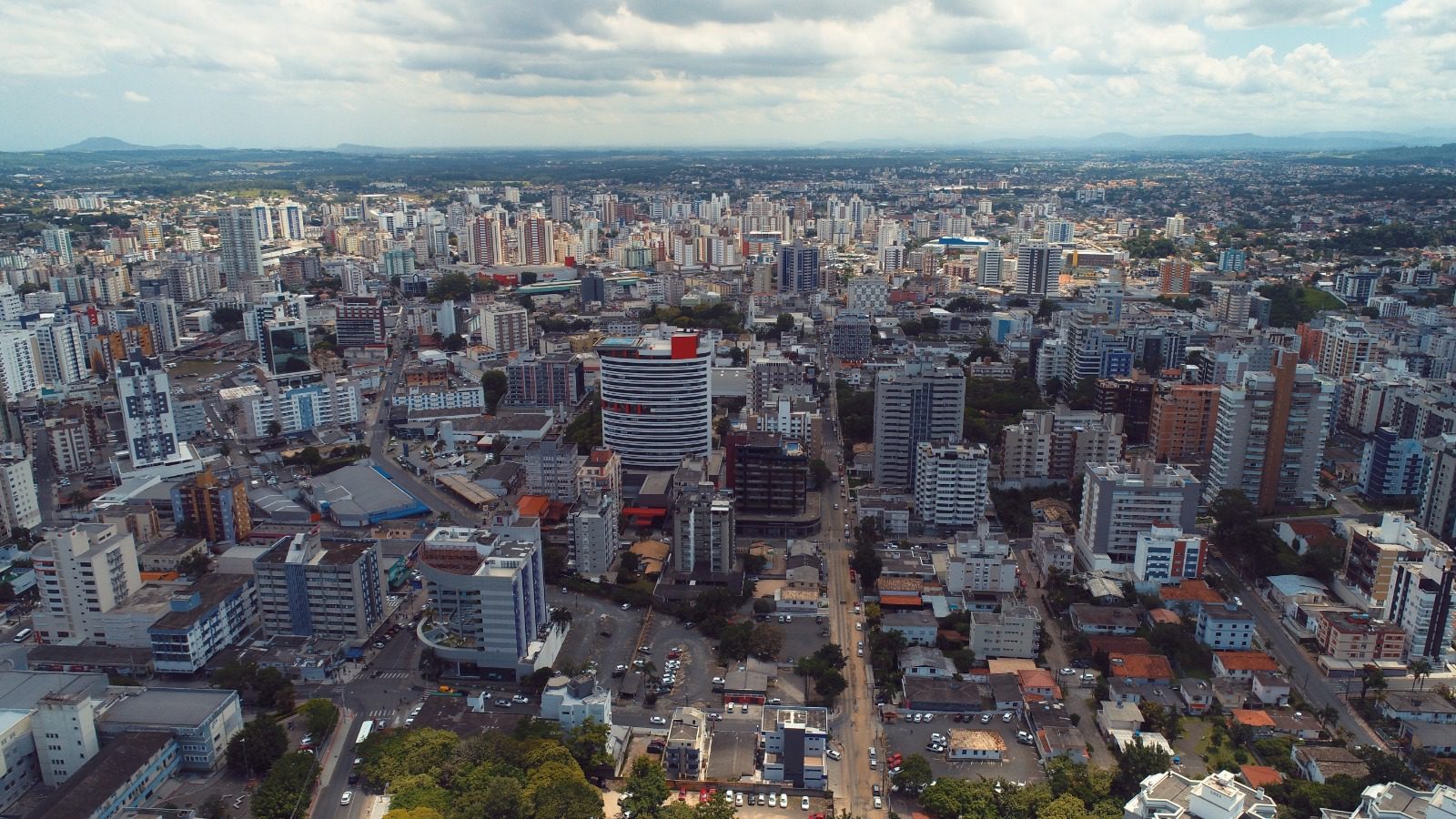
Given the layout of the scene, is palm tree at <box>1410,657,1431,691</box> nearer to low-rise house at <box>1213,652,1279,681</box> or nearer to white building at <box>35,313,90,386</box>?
low-rise house at <box>1213,652,1279,681</box>

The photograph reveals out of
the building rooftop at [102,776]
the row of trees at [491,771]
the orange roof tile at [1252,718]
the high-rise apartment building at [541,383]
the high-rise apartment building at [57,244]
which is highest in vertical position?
the high-rise apartment building at [57,244]

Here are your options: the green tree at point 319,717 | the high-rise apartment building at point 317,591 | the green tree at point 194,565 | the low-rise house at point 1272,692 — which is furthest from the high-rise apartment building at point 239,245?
the low-rise house at point 1272,692

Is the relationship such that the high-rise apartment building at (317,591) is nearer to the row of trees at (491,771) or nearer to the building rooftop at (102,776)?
the row of trees at (491,771)

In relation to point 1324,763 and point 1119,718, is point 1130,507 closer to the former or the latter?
point 1119,718

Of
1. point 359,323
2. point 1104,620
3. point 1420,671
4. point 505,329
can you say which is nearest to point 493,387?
point 505,329

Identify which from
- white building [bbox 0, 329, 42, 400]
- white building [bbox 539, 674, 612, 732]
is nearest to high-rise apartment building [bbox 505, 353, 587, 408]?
white building [bbox 0, 329, 42, 400]

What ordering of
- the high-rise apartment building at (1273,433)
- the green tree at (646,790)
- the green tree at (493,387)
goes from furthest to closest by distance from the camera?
the green tree at (493,387)
the high-rise apartment building at (1273,433)
the green tree at (646,790)

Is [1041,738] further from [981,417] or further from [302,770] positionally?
[981,417]

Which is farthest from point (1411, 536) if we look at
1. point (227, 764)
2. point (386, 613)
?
point (227, 764)
